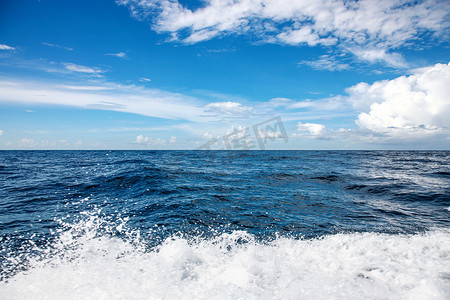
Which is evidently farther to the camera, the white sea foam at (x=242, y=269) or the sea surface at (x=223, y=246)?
the sea surface at (x=223, y=246)

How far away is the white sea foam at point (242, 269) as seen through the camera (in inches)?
160

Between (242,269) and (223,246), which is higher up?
(242,269)

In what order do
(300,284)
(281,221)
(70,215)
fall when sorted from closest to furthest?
(300,284) < (281,221) < (70,215)

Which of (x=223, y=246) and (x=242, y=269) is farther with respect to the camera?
(x=223, y=246)

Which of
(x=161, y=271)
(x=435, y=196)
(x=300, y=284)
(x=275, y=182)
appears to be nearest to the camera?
(x=300, y=284)

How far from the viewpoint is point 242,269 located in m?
4.86

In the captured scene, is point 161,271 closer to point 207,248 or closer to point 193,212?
point 207,248

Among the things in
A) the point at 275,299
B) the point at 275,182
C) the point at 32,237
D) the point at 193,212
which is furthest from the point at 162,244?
the point at 275,182

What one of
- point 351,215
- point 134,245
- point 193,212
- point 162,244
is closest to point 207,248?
point 162,244

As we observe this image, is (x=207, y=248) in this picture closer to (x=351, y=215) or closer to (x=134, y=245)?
(x=134, y=245)

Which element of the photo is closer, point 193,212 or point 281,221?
point 281,221

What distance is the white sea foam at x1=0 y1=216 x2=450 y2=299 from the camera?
407 centimetres

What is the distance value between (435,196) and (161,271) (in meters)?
15.2

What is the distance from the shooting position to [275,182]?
16.7 meters
